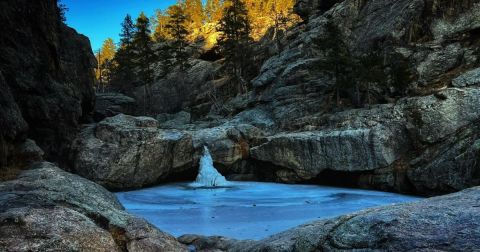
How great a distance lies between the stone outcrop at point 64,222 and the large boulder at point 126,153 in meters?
10.9

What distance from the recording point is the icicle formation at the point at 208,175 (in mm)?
23297

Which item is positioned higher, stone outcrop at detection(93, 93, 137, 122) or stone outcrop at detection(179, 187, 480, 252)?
stone outcrop at detection(93, 93, 137, 122)

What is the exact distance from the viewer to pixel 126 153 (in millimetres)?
19969

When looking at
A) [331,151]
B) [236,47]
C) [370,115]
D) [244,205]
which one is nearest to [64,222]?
[244,205]

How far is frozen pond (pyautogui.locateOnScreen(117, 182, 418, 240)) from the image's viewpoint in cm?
1195

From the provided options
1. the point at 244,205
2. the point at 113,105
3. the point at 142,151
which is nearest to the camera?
the point at 244,205

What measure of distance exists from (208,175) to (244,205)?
7721 mm

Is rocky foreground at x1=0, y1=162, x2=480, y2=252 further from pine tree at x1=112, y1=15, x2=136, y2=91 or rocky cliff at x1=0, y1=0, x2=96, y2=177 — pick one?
pine tree at x1=112, y1=15, x2=136, y2=91

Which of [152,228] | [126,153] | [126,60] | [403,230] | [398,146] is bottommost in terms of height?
[152,228]

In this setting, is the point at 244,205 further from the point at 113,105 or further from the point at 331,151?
the point at 113,105

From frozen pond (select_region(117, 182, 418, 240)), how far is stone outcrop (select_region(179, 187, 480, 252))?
202 inches

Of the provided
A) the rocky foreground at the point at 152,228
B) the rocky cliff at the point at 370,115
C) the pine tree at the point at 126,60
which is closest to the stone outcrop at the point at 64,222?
the rocky foreground at the point at 152,228

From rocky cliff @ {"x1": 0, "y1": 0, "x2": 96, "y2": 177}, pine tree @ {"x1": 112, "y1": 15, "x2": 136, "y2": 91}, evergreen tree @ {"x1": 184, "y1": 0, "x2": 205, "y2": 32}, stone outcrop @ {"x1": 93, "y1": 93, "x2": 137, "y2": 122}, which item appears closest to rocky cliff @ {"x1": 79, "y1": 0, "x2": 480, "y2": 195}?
rocky cliff @ {"x1": 0, "y1": 0, "x2": 96, "y2": 177}

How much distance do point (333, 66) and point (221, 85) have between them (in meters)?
26.7
